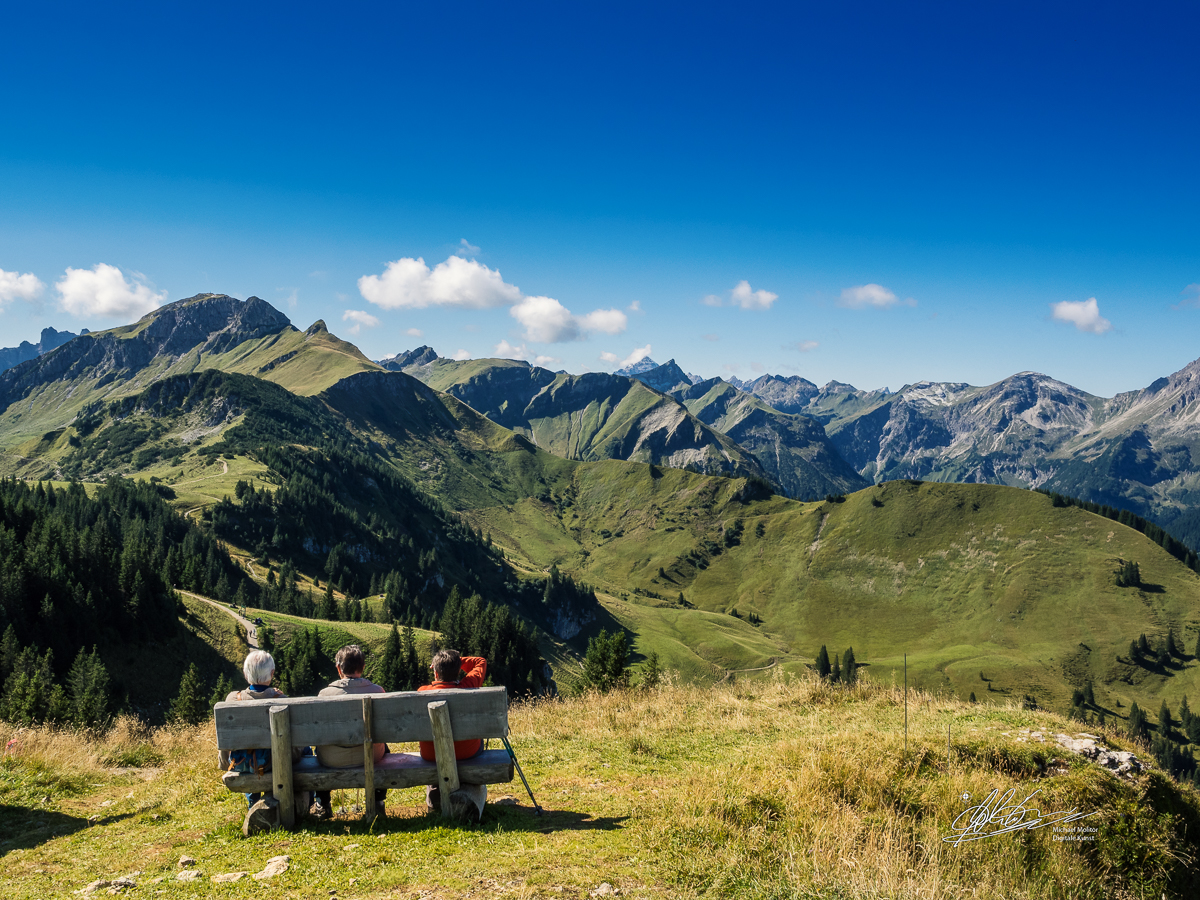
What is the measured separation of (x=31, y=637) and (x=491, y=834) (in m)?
94.1

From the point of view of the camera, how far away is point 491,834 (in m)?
9.58

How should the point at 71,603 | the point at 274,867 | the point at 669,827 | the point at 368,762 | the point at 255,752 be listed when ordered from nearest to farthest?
the point at 274,867, the point at 669,827, the point at 368,762, the point at 255,752, the point at 71,603

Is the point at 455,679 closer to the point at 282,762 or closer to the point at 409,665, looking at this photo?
the point at 282,762

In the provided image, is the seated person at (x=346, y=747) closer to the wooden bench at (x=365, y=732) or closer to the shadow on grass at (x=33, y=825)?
the wooden bench at (x=365, y=732)

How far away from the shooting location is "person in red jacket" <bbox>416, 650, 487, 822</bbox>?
397 inches

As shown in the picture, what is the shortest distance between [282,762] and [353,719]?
1265 mm

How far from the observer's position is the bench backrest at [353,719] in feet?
32.2

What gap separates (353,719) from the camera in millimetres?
9836

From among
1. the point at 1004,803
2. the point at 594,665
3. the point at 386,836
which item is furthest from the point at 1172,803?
the point at 594,665

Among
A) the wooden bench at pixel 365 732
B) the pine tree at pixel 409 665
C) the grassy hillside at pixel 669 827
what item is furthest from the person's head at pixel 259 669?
the pine tree at pixel 409 665

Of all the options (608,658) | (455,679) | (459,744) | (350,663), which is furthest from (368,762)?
(608,658)

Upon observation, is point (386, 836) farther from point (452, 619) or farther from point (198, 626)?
point (452, 619)

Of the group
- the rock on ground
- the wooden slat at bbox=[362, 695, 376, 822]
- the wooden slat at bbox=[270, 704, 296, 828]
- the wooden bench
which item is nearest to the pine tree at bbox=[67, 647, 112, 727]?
the wooden slat at bbox=[270, 704, 296, 828]

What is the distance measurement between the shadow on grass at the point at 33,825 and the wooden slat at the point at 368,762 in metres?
5.51
